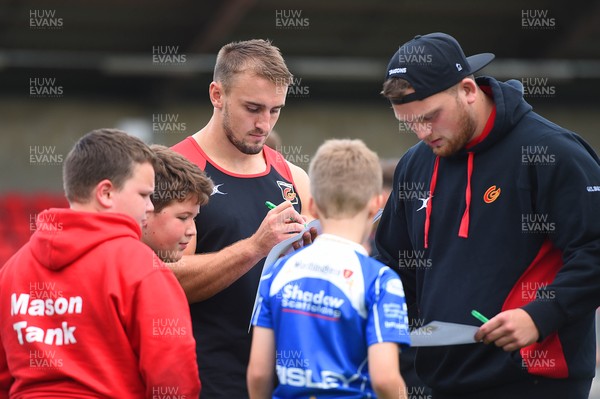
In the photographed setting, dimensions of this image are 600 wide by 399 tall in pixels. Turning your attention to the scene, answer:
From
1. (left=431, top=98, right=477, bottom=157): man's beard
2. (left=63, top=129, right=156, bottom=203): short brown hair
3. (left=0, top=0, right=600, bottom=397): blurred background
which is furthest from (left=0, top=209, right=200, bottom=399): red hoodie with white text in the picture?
(left=0, top=0, right=600, bottom=397): blurred background

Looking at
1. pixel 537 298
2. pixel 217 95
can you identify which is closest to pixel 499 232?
pixel 537 298

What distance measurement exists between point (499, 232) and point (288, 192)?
106 centimetres

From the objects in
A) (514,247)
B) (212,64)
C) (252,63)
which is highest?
(212,64)

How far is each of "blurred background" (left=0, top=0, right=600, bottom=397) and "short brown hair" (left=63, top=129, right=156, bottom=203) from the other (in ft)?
27.5

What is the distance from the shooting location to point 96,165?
9.97 ft

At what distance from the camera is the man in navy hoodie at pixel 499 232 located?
3.12m

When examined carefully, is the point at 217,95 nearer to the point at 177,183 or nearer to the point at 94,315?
the point at 177,183

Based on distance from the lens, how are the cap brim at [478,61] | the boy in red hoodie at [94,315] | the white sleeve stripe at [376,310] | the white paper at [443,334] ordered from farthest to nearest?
the cap brim at [478,61] → the white paper at [443,334] → the boy in red hoodie at [94,315] → the white sleeve stripe at [376,310]

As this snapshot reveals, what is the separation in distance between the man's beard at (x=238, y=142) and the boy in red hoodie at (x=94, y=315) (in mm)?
917

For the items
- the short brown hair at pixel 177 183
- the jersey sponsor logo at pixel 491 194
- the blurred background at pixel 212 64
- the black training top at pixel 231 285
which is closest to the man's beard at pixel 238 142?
the black training top at pixel 231 285

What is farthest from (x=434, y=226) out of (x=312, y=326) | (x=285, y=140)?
(x=285, y=140)

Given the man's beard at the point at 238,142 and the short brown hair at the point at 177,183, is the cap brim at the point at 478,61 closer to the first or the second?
the man's beard at the point at 238,142

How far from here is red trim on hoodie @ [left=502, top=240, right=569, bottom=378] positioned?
3.17 m

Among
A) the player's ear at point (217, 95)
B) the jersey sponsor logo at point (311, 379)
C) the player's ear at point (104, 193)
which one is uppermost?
the player's ear at point (217, 95)
